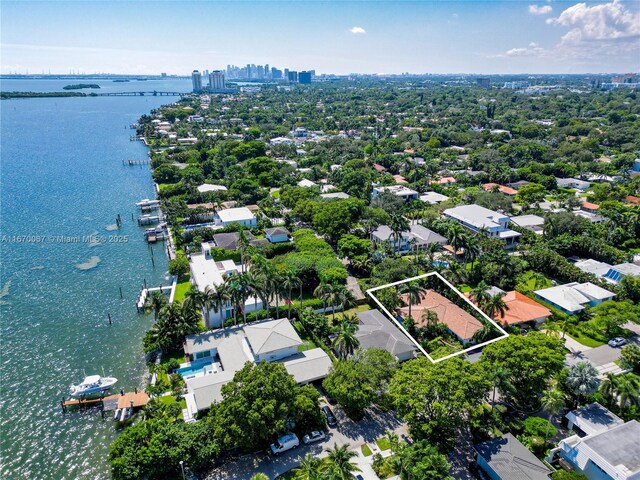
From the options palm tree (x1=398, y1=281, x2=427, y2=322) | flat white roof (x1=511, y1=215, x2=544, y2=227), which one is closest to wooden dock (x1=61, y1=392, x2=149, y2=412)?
palm tree (x1=398, y1=281, x2=427, y2=322)

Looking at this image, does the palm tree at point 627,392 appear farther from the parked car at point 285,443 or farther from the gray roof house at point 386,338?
the parked car at point 285,443

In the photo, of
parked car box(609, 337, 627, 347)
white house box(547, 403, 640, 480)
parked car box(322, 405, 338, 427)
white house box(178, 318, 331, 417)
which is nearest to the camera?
white house box(547, 403, 640, 480)

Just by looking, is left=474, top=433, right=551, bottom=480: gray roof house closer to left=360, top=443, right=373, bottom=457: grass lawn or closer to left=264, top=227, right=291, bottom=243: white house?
left=360, top=443, right=373, bottom=457: grass lawn

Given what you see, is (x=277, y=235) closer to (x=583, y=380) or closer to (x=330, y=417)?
(x=330, y=417)

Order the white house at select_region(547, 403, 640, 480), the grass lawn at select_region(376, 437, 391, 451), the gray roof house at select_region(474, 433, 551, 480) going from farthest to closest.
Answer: the grass lawn at select_region(376, 437, 391, 451) < the gray roof house at select_region(474, 433, 551, 480) < the white house at select_region(547, 403, 640, 480)

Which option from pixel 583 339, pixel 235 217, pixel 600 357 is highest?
pixel 235 217

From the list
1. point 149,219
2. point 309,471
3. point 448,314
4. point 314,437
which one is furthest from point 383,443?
point 149,219
